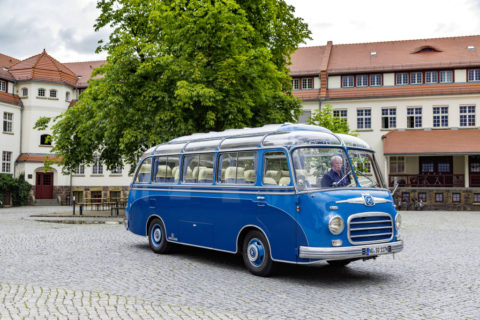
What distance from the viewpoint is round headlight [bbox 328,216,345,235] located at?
8.32 meters

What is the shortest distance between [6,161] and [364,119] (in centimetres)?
2927

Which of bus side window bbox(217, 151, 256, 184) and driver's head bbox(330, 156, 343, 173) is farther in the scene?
bus side window bbox(217, 151, 256, 184)

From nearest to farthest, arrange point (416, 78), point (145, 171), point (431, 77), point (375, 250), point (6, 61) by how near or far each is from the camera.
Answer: point (375, 250) < point (145, 171) < point (431, 77) < point (416, 78) < point (6, 61)

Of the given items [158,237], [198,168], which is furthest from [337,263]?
[158,237]

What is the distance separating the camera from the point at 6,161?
4234 centimetres

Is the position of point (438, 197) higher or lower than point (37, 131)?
lower

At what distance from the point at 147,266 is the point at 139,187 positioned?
346cm

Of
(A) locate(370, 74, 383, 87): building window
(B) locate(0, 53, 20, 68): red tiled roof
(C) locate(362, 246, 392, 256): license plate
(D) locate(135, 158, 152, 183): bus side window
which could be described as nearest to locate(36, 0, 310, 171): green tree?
(D) locate(135, 158, 152, 183): bus side window

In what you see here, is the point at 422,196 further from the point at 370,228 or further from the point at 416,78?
the point at 370,228

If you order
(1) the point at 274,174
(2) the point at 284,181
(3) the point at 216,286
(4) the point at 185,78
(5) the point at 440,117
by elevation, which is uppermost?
(5) the point at 440,117

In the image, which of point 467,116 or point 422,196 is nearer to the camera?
point 422,196

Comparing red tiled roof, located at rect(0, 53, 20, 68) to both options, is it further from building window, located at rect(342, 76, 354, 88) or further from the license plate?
the license plate

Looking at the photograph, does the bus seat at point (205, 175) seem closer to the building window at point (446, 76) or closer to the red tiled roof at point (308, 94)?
the red tiled roof at point (308, 94)

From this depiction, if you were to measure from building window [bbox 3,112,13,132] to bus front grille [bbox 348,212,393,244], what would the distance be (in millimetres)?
39778
